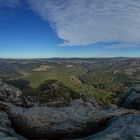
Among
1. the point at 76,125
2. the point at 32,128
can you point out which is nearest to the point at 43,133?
the point at 32,128

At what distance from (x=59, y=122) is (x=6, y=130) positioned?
14.2 ft

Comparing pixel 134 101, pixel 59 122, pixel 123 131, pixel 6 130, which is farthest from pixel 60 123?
pixel 134 101

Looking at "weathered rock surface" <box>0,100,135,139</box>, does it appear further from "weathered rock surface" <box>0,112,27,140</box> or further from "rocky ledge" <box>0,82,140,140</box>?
"weathered rock surface" <box>0,112,27,140</box>

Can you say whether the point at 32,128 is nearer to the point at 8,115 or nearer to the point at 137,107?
the point at 8,115

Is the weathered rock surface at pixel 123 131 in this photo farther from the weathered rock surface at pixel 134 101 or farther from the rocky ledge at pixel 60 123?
the weathered rock surface at pixel 134 101

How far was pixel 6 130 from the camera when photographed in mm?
18469

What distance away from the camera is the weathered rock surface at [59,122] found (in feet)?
64.0

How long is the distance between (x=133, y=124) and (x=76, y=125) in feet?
16.1

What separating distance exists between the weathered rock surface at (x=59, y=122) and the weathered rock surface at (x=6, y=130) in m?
0.80

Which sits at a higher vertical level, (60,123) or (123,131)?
(123,131)

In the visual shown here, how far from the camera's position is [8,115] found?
2322cm

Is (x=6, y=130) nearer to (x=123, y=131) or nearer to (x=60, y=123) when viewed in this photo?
(x=60, y=123)

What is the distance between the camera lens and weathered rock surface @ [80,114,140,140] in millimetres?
14797

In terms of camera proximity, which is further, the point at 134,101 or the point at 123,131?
the point at 134,101
